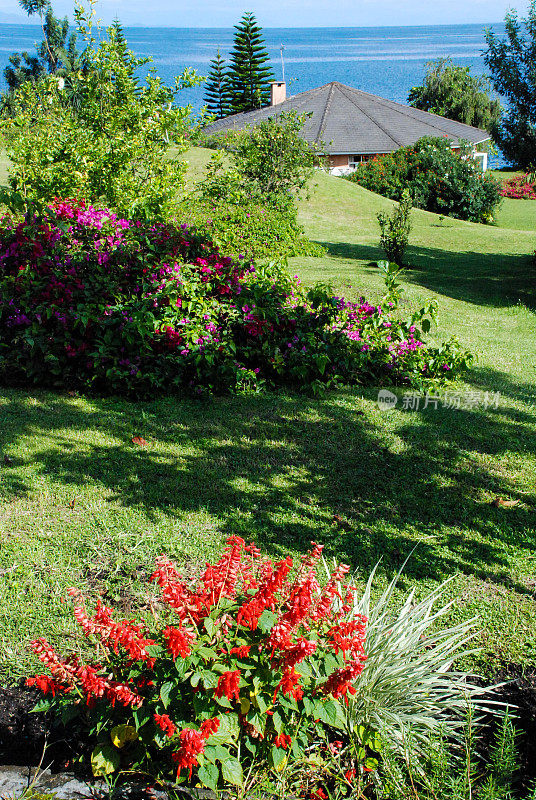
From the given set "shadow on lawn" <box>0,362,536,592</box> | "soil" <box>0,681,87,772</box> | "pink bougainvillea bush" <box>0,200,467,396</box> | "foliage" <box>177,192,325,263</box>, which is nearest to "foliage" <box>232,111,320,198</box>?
"foliage" <box>177,192,325,263</box>

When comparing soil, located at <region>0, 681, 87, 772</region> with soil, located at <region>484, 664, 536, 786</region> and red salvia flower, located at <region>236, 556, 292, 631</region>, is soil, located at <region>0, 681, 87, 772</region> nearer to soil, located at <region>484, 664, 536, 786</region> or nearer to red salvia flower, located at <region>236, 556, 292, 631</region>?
red salvia flower, located at <region>236, 556, 292, 631</region>

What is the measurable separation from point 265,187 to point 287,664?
14.1 meters

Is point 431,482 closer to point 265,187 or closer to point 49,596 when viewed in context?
point 49,596

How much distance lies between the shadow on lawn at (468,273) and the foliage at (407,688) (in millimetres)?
9950

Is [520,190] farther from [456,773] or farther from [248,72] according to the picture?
[456,773]

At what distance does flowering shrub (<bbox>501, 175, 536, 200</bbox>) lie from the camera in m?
37.1

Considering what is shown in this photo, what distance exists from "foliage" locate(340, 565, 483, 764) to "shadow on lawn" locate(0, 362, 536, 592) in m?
0.86

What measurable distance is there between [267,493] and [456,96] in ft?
183

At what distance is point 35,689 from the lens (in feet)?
8.92

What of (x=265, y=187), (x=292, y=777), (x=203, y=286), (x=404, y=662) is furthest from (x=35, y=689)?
(x=265, y=187)

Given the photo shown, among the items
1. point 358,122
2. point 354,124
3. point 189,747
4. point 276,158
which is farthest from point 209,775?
point 358,122

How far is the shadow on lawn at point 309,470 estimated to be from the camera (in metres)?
4.09

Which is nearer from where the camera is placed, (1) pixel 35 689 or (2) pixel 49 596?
(1) pixel 35 689

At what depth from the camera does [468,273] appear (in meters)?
15.1
